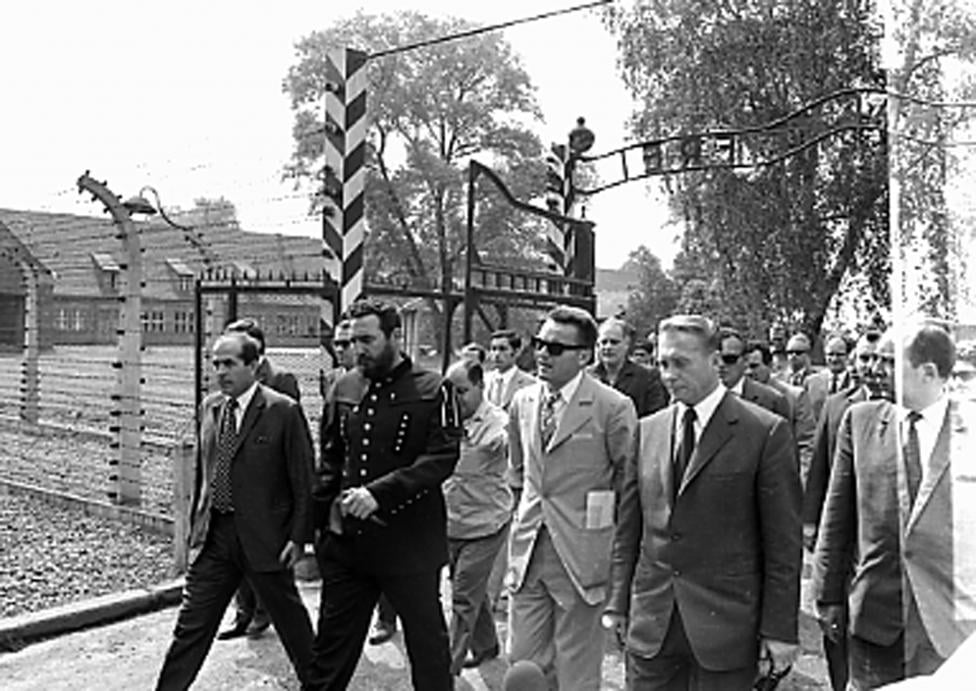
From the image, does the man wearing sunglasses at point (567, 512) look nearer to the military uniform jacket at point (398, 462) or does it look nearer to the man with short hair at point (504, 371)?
the military uniform jacket at point (398, 462)

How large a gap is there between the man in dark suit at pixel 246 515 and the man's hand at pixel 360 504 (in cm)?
78

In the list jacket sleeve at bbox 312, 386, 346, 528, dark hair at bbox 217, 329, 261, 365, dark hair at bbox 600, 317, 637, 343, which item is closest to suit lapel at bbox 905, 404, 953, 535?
jacket sleeve at bbox 312, 386, 346, 528

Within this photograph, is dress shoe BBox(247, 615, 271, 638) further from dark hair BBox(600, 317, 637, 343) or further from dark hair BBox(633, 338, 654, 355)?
dark hair BBox(633, 338, 654, 355)

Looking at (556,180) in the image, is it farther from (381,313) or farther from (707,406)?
(707,406)

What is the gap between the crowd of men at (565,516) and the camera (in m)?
3.54

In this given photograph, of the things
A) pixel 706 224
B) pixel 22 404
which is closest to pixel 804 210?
pixel 706 224

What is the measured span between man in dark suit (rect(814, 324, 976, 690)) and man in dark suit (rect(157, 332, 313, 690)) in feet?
8.19

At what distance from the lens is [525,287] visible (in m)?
6.96

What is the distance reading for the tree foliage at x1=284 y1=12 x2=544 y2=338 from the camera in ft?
112

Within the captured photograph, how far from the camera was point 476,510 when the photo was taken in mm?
5773

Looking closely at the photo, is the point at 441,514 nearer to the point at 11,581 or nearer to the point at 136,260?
the point at 11,581

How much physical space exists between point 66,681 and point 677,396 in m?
3.58

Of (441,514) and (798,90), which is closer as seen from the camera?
(441,514)

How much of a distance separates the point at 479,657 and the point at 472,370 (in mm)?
1547
